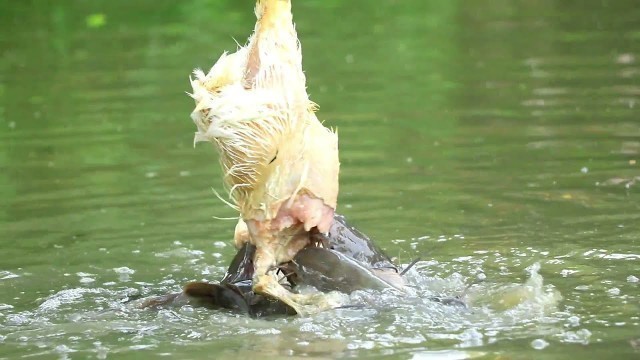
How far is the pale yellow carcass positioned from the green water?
400 millimetres

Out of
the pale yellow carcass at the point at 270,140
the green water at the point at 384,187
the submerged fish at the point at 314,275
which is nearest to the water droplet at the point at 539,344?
the green water at the point at 384,187

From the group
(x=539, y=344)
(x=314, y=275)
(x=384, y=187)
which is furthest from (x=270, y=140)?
(x=384, y=187)

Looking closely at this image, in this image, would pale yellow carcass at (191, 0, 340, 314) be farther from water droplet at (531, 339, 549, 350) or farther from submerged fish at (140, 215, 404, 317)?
water droplet at (531, 339, 549, 350)

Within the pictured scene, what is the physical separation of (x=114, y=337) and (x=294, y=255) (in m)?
0.88

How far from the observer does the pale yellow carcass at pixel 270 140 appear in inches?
215

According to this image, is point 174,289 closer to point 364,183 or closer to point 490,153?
point 364,183

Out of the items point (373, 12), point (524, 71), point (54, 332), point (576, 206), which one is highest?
point (373, 12)

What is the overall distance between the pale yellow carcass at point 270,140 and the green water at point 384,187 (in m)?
0.40

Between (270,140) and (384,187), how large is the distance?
126 inches

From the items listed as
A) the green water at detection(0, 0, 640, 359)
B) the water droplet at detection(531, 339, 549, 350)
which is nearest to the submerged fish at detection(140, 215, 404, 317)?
the green water at detection(0, 0, 640, 359)

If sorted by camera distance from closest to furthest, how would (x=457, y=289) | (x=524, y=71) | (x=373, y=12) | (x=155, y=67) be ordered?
(x=457, y=289), (x=524, y=71), (x=155, y=67), (x=373, y=12)

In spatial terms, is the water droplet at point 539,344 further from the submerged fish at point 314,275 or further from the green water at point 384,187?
the submerged fish at point 314,275

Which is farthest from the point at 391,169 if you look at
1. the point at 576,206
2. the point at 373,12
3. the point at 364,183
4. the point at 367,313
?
the point at 373,12

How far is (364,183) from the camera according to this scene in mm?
8750
